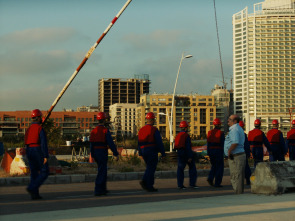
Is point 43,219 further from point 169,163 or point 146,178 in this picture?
point 169,163

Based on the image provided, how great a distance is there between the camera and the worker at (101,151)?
11258mm

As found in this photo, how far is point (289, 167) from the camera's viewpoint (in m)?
11.3

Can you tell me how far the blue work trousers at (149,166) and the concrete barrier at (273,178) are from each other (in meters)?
2.35

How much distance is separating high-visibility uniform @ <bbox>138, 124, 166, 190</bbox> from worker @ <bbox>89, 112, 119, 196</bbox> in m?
0.96

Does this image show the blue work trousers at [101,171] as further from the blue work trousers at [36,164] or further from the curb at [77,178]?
the curb at [77,178]

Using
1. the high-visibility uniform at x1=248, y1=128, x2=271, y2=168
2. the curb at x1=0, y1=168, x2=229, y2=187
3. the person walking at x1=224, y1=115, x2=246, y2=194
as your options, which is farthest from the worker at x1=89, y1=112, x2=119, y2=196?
the high-visibility uniform at x1=248, y1=128, x2=271, y2=168

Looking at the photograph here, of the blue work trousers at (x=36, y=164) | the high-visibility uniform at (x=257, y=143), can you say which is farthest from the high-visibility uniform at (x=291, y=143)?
the blue work trousers at (x=36, y=164)

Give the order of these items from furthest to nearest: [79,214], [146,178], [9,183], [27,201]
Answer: [9,183], [146,178], [27,201], [79,214]

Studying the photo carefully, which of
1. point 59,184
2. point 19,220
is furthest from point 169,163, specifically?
point 19,220

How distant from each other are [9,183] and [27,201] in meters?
4.52

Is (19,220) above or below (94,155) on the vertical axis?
A: below

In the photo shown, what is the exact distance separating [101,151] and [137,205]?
272cm

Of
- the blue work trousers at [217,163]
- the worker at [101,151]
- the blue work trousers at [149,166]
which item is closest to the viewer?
the worker at [101,151]

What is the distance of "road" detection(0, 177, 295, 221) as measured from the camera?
7539 millimetres
